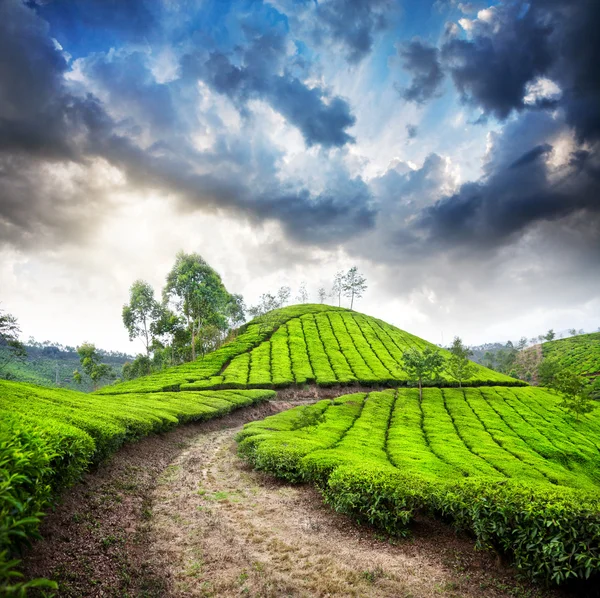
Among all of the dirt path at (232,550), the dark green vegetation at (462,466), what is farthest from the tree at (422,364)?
the dirt path at (232,550)

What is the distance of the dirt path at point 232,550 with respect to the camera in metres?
7.63

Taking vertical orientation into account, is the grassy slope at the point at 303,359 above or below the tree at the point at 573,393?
above

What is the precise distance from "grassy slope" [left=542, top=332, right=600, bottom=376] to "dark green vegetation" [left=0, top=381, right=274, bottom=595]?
101930mm

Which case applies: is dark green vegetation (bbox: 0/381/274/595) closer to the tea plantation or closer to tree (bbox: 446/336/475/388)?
the tea plantation

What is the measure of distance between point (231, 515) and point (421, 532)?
620 centimetres

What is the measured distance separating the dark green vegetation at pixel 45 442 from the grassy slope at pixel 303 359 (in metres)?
18.6

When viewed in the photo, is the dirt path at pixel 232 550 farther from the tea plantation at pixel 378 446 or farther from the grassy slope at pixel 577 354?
the grassy slope at pixel 577 354

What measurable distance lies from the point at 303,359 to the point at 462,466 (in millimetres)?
42473

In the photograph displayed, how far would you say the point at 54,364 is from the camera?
128 meters

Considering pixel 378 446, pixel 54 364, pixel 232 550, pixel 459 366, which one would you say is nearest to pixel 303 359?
pixel 459 366

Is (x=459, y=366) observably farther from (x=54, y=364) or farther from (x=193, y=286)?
(x=54, y=364)

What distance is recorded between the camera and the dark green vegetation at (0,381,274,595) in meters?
4.85

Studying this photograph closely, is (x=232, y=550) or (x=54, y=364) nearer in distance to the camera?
(x=232, y=550)

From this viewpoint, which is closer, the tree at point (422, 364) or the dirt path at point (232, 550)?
the dirt path at point (232, 550)
